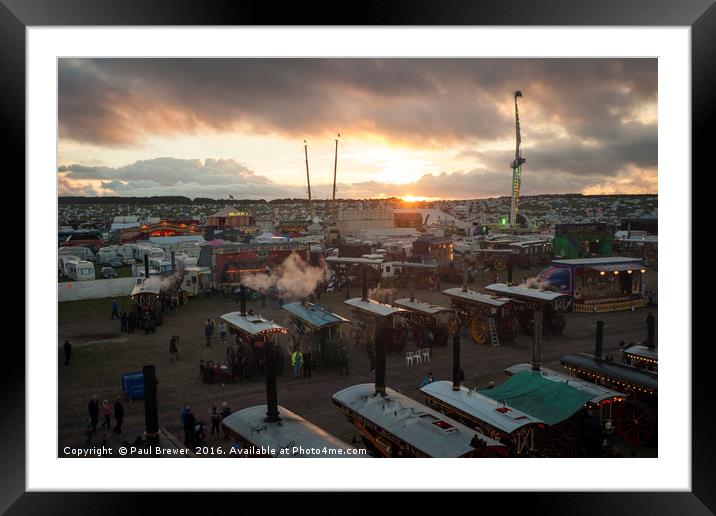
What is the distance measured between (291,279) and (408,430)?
16908 mm

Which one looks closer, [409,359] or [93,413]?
[93,413]

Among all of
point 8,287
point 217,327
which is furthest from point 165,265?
point 8,287

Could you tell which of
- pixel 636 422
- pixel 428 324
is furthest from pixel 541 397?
pixel 428 324

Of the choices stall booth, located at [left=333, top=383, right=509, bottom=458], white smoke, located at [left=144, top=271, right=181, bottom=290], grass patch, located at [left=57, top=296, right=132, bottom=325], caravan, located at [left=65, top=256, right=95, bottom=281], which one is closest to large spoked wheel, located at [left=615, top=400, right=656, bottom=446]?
stall booth, located at [left=333, top=383, right=509, bottom=458]

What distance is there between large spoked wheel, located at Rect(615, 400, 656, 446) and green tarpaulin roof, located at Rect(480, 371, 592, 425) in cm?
77

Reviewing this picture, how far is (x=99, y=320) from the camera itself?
1773 cm

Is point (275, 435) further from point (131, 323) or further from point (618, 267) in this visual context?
point (618, 267)

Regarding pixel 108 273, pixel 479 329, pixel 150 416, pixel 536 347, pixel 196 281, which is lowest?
pixel 150 416

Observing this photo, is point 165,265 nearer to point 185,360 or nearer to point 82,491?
point 185,360

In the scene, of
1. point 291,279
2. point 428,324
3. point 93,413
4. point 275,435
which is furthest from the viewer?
point 291,279

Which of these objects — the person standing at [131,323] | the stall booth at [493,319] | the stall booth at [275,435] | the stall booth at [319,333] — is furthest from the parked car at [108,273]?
the stall booth at [275,435]

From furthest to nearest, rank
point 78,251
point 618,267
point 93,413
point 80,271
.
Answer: point 78,251 → point 80,271 → point 618,267 → point 93,413

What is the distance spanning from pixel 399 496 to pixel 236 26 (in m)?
6.45

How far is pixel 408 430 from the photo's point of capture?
7.17 metres
